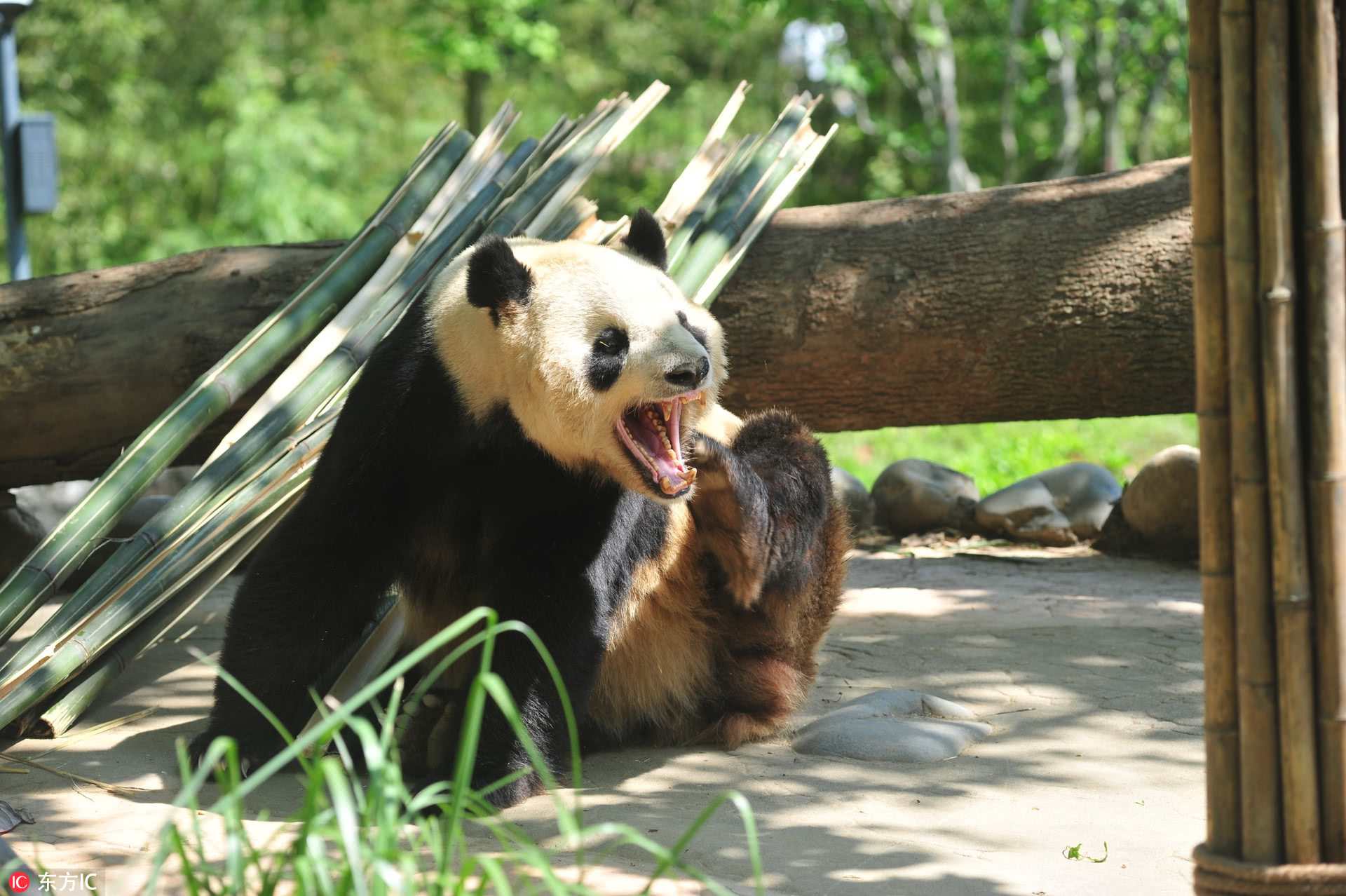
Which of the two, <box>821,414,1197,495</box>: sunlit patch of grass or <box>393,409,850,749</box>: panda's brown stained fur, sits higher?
<box>821,414,1197,495</box>: sunlit patch of grass

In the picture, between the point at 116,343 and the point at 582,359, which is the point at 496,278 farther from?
the point at 116,343

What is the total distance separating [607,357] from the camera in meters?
3.09

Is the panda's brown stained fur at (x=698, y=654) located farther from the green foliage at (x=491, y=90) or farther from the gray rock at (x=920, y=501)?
the green foliage at (x=491, y=90)

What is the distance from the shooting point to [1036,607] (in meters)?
5.29

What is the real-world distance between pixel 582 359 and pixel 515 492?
42 centimetres

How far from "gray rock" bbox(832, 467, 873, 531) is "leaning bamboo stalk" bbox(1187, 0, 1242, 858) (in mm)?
4690

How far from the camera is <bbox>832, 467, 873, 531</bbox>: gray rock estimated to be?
682 centimetres

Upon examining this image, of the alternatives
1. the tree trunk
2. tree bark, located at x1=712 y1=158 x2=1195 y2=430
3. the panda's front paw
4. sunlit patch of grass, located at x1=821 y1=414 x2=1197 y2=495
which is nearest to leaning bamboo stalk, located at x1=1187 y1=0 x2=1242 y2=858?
the panda's front paw

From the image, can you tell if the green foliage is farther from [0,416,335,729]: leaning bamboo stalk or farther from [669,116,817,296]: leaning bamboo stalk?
[0,416,335,729]: leaning bamboo stalk

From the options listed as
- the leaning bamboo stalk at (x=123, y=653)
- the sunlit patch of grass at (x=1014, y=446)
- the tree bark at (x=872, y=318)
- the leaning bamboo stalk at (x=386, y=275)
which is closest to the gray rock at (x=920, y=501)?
the tree bark at (x=872, y=318)

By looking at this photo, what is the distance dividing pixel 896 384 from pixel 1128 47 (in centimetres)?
1137

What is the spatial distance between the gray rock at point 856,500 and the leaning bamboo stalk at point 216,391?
9.20 feet

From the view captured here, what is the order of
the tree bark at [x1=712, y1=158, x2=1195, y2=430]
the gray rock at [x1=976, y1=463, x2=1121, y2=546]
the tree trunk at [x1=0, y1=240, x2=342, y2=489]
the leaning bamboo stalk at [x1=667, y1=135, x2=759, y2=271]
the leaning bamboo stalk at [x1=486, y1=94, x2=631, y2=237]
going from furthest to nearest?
the gray rock at [x1=976, y1=463, x2=1121, y2=546]
the tree bark at [x1=712, y1=158, x2=1195, y2=430]
the tree trunk at [x1=0, y1=240, x2=342, y2=489]
the leaning bamboo stalk at [x1=667, y1=135, x2=759, y2=271]
the leaning bamboo stalk at [x1=486, y1=94, x2=631, y2=237]

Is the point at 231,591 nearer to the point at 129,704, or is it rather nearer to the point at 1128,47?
the point at 129,704
